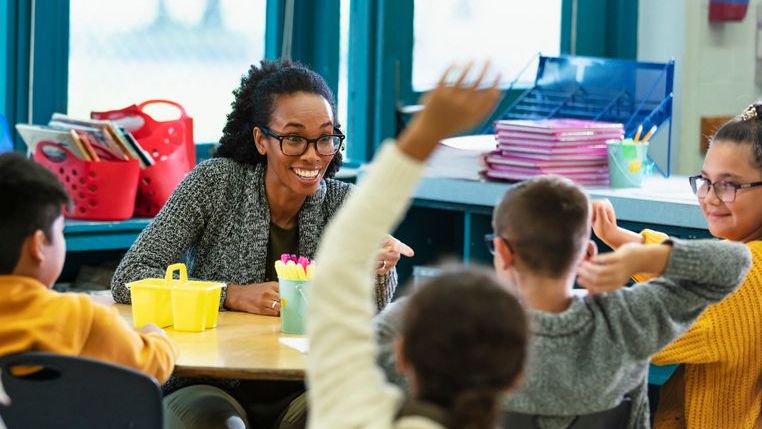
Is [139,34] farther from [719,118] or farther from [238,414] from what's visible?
[719,118]

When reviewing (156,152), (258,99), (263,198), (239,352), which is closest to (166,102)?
(156,152)

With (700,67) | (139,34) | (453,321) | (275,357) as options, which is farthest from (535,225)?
(700,67)

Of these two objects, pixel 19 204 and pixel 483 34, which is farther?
pixel 483 34

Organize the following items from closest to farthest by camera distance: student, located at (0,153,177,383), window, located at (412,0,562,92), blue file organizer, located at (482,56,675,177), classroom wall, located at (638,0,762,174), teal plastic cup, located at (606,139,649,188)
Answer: student, located at (0,153,177,383) → teal plastic cup, located at (606,139,649,188) → blue file organizer, located at (482,56,675,177) → window, located at (412,0,562,92) → classroom wall, located at (638,0,762,174)

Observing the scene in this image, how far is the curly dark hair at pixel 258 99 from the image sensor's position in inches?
118

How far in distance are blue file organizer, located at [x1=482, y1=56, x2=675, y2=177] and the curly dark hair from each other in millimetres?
1419

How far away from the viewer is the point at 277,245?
9.68 ft

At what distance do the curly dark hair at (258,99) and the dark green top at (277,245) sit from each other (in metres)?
0.18

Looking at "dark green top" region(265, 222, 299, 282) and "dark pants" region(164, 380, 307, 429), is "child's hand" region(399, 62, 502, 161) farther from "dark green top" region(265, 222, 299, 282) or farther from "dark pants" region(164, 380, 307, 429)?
"dark green top" region(265, 222, 299, 282)

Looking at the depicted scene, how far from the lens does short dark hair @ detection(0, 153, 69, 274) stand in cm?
197

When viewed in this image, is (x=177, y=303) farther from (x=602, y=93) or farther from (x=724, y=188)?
(x=602, y=93)

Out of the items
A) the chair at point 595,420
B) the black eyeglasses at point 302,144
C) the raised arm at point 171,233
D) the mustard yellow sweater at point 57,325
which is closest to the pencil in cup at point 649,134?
the black eyeglasses at point 302,144

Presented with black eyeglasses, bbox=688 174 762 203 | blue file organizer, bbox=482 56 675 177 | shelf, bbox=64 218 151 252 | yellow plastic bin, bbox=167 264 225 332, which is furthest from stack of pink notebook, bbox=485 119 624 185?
yellow plastic bin, bbox=167 264 225 332

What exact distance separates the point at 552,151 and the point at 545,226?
2.08 metres
